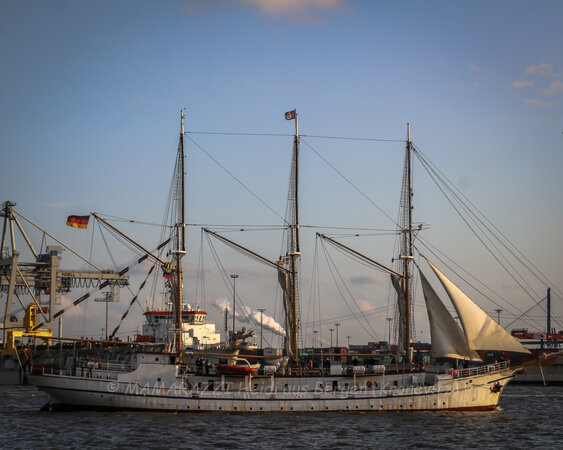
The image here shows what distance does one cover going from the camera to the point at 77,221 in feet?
275

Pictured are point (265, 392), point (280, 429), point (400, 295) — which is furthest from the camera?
point (400, 295)

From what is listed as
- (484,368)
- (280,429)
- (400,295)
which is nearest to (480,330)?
(484,368)

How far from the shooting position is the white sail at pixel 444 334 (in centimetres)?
5600

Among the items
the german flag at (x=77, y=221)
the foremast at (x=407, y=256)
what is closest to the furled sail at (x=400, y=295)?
the foremast at (x=407, y=256)

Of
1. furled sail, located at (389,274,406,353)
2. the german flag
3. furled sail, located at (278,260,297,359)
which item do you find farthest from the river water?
the german flag

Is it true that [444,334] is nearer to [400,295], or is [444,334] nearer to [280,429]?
[400,295]

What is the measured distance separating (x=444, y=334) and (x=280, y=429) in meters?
18.0

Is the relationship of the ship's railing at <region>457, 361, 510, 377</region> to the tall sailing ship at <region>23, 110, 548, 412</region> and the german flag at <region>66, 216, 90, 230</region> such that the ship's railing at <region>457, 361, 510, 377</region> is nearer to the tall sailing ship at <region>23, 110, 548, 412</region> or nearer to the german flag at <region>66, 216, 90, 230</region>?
the tall sailing ship at <region>23, 110, 548, 412</region>

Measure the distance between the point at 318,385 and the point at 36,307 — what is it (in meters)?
52.1

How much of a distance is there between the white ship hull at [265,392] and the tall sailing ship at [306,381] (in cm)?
7

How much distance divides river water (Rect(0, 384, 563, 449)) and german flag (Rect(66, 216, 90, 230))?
102ft

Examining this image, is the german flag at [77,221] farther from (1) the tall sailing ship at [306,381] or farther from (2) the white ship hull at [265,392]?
(2) the white ship hull at [265,392]

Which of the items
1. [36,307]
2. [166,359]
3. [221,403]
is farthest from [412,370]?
[36,307]

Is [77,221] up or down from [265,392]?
up
